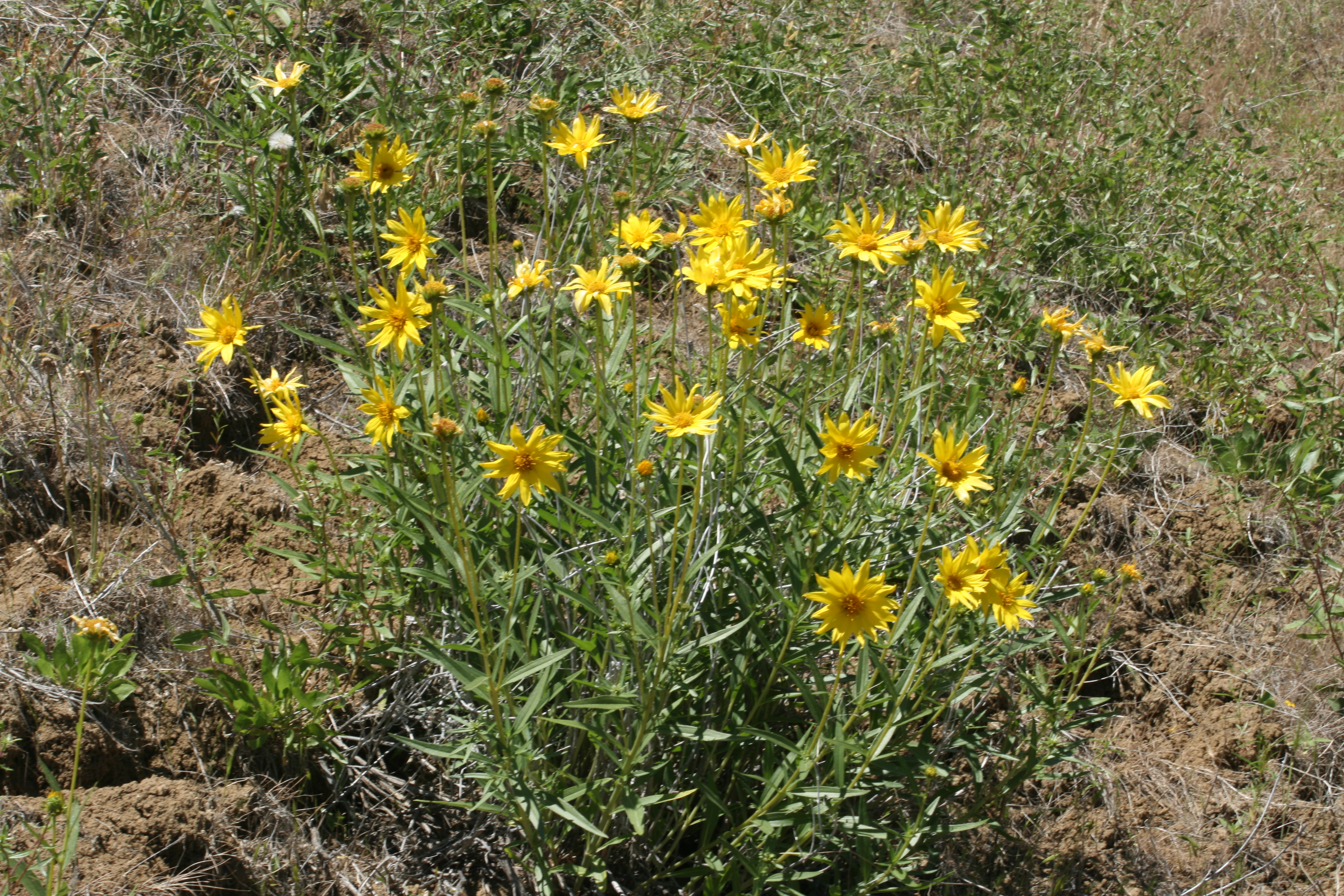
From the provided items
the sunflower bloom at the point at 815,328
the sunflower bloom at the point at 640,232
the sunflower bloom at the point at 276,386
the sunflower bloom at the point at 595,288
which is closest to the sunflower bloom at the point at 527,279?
the sunflower bloom at the point at 595,288

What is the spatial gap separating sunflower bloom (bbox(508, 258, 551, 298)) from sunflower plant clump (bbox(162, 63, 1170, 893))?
1 cm

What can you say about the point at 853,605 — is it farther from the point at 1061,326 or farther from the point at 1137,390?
the point at 1137,390

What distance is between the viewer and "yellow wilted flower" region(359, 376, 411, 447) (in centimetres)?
197

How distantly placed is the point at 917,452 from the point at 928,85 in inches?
116

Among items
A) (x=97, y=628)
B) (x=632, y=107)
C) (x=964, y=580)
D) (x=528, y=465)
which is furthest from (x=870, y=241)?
(x=97, y=628)

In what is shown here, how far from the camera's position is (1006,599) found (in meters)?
1.84

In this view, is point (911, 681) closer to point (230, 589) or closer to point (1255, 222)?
point (230, 589)

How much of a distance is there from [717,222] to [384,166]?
30.8 inches

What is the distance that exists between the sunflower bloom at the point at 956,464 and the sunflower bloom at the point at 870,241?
0.43m

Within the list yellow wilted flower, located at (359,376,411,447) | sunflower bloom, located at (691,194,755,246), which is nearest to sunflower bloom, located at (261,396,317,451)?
yellow wilted flower, located at (359,376,411,447)

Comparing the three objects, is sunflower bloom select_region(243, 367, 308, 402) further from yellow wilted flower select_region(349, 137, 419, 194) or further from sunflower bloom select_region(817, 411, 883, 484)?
sunflower bloom select_region(817, 411, 883, 484)

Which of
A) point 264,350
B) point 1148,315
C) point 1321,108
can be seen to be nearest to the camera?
point 264,350

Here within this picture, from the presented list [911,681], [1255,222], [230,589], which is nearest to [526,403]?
[230,589]

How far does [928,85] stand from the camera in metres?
4.56
